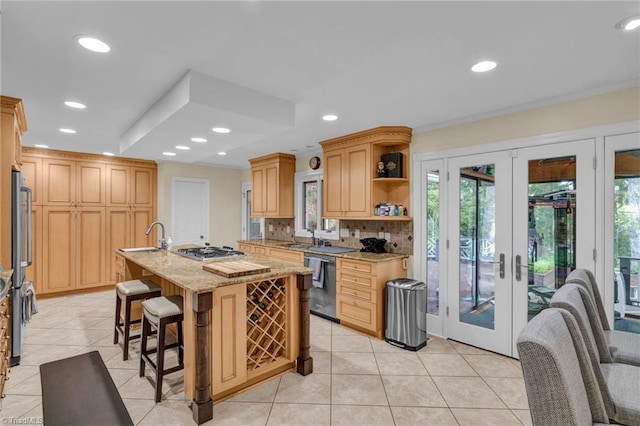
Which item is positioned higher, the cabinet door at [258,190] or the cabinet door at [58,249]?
the cabinet door at [258,190]

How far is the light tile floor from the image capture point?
7.14 feet

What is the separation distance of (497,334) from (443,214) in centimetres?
133

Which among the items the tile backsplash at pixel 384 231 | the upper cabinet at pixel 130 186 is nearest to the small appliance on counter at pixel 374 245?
the tile backsplash at pixel 384 231

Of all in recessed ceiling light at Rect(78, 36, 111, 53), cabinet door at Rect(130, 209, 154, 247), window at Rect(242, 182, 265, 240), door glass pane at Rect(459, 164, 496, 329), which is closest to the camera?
recessed ceiling light at Rect(78, 36, 111, 53)

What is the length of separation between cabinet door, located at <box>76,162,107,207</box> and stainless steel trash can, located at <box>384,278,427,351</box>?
17.1ft

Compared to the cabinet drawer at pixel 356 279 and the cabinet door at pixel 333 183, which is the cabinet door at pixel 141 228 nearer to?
the cabinet door at pixel 333 183

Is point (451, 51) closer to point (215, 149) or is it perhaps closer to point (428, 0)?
point (428, 0)

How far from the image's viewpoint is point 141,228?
19.5 feet

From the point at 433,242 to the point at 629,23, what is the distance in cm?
243

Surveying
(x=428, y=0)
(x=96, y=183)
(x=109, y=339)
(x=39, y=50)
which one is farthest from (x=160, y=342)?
(x=96, y=183)

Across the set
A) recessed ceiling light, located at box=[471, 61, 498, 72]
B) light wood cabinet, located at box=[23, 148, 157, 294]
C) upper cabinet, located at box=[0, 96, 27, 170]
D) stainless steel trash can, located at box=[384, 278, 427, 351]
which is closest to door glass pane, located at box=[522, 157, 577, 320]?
stainless steel trash can, located at box=[384, 278, 427, 351]

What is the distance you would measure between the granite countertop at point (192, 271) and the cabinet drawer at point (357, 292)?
43.1 inches

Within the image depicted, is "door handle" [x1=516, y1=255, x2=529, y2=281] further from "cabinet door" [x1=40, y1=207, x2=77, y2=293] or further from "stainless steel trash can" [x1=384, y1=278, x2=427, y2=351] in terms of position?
"cabinet door" [x1=40, y1=207, x2=77, y2=293]

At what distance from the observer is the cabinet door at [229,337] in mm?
2299
